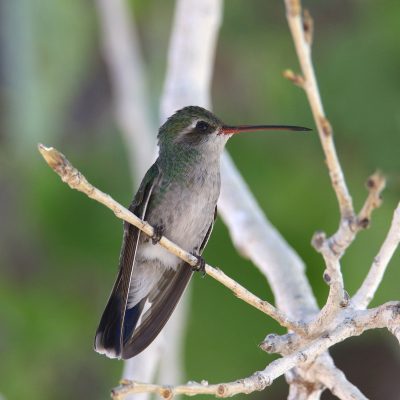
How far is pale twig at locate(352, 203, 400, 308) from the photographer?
2059 mm

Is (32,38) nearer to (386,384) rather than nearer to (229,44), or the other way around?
(229,44)

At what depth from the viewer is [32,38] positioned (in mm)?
4512

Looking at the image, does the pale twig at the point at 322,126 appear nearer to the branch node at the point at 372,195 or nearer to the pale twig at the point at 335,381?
the branch node at the point at 372,195

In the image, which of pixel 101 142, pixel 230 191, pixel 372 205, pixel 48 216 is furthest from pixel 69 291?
pixel 372 205

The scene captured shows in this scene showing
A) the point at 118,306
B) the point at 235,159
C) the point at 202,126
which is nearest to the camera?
the point at 118,306

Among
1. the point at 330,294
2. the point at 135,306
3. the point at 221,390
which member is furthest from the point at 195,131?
the point at 221,390

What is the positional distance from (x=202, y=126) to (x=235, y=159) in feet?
5.70

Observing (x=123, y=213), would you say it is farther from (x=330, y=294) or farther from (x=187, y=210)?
(x=187, y=210)

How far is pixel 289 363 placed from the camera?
6.18ft

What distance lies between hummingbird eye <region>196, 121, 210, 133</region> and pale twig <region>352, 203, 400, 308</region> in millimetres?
1051

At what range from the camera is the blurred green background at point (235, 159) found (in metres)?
4.40

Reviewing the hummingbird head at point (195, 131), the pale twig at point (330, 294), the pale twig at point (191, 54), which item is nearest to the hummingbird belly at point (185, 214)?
the hummingbird head at point (195, 131)

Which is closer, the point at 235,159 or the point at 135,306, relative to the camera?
the point at 135,306

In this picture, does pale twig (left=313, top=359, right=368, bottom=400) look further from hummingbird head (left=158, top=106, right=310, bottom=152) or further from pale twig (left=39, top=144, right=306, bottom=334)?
hummingbird head (left=158, top=106, right=310, bottom=152)
